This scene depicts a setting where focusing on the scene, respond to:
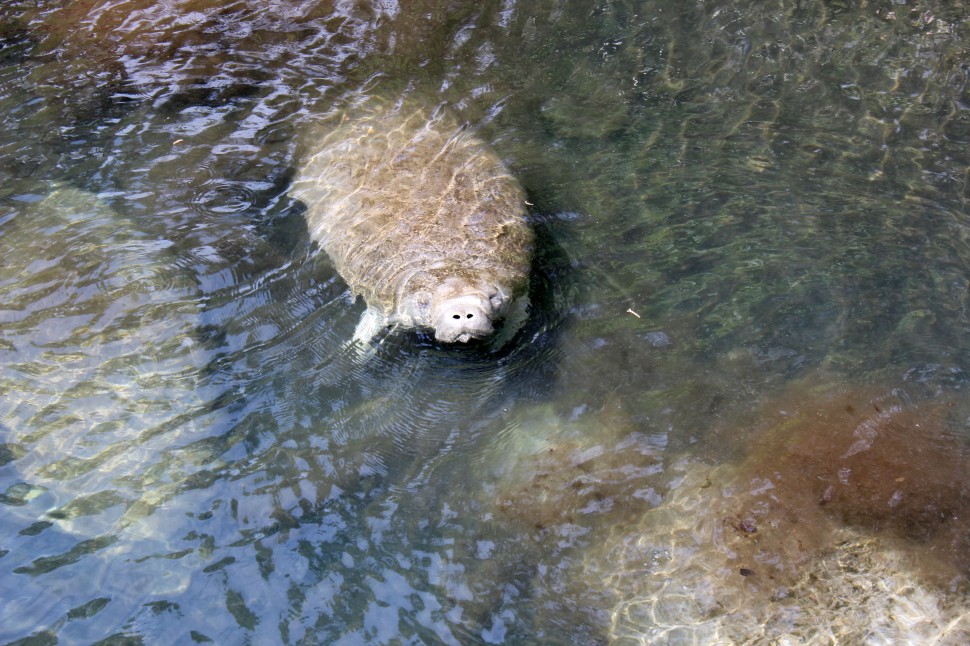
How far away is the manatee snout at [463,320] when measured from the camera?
18.5ft

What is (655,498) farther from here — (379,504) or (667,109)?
(667,109)

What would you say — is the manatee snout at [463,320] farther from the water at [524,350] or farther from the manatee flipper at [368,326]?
the manatee flipper at [368,326]

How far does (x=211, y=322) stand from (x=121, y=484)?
142cm

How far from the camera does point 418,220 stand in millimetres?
6410

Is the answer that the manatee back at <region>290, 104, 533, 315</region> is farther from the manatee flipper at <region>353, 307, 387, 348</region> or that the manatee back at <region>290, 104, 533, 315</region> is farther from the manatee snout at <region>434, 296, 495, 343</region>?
the manatee snout at <region>434, 296, 495, 343</region>

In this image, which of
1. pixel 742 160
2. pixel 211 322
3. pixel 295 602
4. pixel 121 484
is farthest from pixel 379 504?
pixel 742 160

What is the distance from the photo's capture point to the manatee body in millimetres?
5941

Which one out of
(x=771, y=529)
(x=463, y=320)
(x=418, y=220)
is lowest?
(x=771, y=529)

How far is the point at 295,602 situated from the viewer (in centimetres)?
431

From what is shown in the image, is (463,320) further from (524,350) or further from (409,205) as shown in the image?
(409,205)

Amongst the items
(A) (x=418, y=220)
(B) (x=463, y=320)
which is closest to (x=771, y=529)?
(B) (x=463, y=320)

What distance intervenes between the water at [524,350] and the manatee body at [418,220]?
0.20 meters

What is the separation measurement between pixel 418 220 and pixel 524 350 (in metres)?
1.52

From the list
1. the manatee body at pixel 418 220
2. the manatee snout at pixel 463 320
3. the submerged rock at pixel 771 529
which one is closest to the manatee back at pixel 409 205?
the manatee body at pixel 418 220
